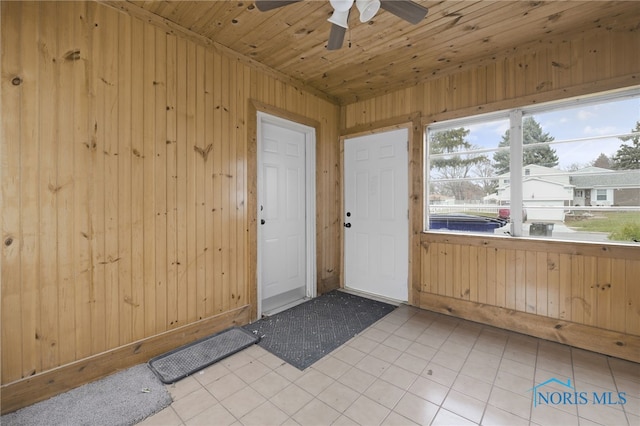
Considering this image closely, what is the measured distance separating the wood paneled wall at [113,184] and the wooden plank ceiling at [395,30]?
278 mm

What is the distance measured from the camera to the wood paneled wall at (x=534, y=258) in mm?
2289

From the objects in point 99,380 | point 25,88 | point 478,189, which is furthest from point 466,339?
point 25,88

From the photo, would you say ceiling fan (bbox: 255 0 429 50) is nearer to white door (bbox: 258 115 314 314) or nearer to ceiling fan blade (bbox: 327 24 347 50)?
ceiling fan blade (bbox: 327 24 347 50)

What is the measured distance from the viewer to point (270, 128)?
3295mm

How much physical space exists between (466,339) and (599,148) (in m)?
2.05

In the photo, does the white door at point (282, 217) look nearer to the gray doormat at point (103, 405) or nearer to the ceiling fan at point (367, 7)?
the gray doormat at point (103, 405)

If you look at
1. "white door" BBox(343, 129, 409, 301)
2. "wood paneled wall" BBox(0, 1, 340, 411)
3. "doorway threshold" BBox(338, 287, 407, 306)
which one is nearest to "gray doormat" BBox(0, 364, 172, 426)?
"wood paneled wall" BBox(0, 1, 340, 411)

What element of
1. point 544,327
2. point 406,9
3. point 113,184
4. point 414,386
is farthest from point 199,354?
point 544,327

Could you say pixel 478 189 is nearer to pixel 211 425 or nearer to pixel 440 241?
pixel 440 241

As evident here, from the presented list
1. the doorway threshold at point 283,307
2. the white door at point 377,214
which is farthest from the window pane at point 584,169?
the doorway threshold at point 283,307

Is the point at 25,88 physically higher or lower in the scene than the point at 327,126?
lower

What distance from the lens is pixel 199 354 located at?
2.28m

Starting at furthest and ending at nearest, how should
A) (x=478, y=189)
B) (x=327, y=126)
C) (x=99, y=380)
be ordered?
(x=327, y=126)
(x=478, y=189)
(x=99, y=380)

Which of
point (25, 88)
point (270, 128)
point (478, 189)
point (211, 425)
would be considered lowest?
point (211, 425)
